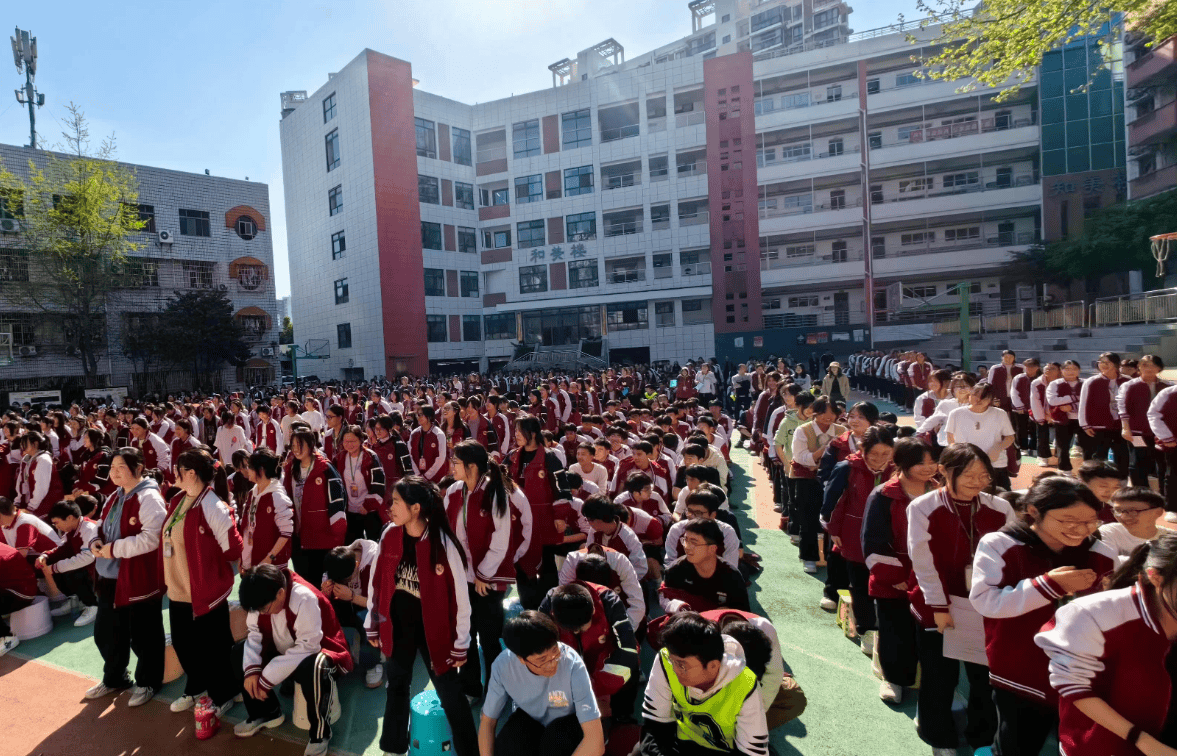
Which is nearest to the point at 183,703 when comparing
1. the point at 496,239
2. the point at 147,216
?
the point at 147,216

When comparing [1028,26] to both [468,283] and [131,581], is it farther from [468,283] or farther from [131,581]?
[468,283]

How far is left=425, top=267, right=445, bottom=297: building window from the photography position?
34.0 meters

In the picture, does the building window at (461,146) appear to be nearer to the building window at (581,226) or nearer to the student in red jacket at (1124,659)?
the building window at (581,226)

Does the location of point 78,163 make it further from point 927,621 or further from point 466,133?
point 927,621

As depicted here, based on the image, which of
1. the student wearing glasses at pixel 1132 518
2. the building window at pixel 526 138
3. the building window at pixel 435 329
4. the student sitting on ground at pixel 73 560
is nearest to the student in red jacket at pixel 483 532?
the student sitting on ground at pixel 73 560

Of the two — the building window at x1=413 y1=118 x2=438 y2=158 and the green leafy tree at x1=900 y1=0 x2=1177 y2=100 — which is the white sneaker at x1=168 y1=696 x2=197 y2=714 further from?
the building window at x1=413 y1=118 x2=438 y2=158

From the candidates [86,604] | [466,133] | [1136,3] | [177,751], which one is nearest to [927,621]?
[177,751]

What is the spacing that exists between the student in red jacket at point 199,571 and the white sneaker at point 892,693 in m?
4.09

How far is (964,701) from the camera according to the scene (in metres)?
3.58

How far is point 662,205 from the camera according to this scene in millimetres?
33562

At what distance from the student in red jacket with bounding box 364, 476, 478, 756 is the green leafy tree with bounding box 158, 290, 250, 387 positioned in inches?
1042

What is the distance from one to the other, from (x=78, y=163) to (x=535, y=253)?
20.7m

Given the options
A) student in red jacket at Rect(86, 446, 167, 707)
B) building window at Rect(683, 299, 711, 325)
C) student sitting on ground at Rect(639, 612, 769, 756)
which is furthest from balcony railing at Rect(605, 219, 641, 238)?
student sitting on ground at Rect(639, 612, 769, 756)

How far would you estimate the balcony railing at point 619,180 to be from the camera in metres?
34.1
